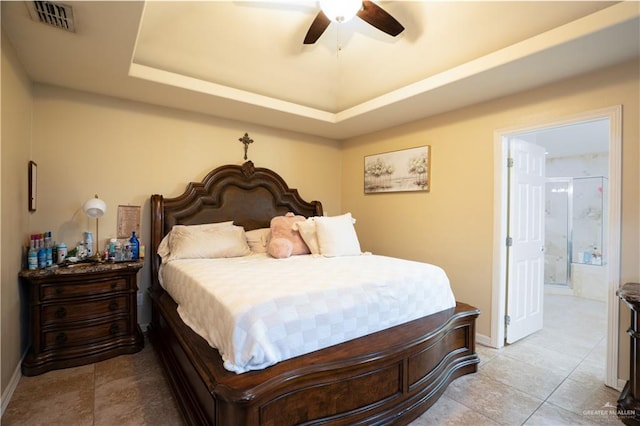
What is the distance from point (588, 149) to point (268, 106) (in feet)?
17.7

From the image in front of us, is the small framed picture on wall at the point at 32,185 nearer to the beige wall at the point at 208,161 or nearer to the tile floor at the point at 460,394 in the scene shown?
the beige wall at the point at 208,161

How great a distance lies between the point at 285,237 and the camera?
3240mm

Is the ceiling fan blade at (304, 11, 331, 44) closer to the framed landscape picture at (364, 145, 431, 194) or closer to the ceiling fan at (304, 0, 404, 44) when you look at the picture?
the ceiling fan at (304, 0, 404, 44)

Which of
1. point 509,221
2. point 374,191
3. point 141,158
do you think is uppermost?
point 141,158

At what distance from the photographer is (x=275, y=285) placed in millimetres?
1858

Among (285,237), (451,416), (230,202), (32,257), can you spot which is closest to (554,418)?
(451,416)

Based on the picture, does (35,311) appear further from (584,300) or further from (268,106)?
(584,300)

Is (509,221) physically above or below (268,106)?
below

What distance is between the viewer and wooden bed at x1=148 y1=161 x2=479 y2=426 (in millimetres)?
1393

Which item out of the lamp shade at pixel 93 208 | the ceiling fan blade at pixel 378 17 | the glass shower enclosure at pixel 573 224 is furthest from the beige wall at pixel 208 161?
the glass shower enclosure at pixel 573 224

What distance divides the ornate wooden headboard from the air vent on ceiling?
1664 mm

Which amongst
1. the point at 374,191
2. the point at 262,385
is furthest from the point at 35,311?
the point at 374,191

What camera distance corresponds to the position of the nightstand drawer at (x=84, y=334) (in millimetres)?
2410

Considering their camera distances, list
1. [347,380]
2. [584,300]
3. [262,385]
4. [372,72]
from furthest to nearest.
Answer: [584,300]
[372,72]
[347,380]
[262,385]
